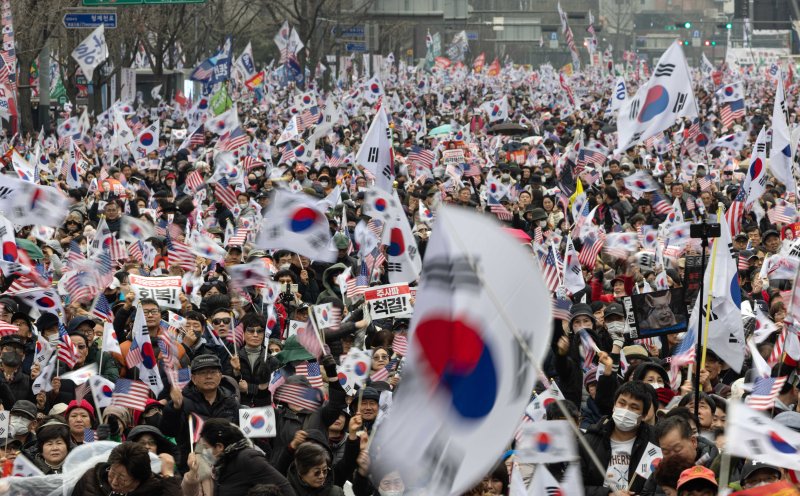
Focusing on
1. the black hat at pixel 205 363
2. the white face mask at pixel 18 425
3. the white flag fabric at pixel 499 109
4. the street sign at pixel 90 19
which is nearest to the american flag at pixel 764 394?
the black hat at pixel 205 363

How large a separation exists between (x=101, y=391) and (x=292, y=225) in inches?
119

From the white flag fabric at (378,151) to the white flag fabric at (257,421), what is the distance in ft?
26.2

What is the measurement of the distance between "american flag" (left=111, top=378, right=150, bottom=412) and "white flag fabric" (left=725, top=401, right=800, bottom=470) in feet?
13.6

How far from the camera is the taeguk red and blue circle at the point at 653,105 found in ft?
54.5

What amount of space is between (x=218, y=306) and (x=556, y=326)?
2.49 m

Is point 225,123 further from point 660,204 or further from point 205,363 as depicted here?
point 205,363

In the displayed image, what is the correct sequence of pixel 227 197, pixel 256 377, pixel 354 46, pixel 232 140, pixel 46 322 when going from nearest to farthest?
pixel 256 377 → pixel 46 322 → pixel 227 197 → pixel 232 140 → pixel 354 46

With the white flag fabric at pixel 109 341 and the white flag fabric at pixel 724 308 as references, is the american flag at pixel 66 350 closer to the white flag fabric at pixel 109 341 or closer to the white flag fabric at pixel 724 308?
the white flag fabric at pixel 109 341

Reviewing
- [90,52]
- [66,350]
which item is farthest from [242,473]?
[90,52]

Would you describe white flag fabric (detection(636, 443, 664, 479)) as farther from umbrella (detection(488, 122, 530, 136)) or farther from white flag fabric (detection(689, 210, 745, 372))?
umbrella (detection(488, 122, 530, 136))

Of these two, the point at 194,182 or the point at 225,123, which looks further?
the point at 225,123

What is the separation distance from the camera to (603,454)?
743 centimetres

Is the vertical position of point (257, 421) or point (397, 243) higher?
point (397, 243)

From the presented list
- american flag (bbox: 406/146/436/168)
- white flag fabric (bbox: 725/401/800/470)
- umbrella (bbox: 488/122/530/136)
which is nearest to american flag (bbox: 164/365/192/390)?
white flag fabric (bbox: 725/401/800/470)
